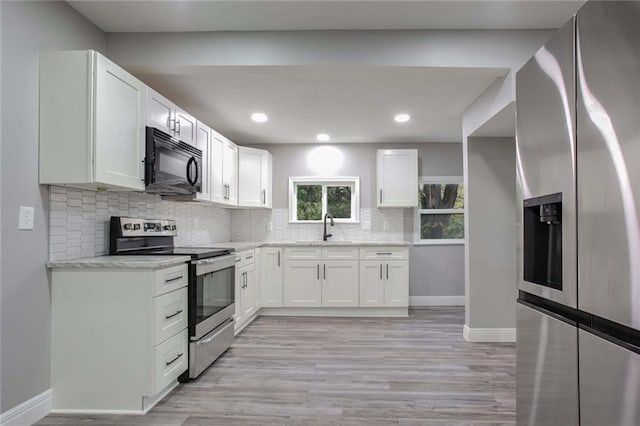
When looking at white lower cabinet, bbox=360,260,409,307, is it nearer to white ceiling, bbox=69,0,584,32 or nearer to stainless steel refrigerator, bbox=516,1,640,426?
white ceiling, bbox=69,0,584,32

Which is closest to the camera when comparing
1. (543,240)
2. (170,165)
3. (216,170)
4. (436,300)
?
(543,240)

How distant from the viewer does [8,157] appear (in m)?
1.95

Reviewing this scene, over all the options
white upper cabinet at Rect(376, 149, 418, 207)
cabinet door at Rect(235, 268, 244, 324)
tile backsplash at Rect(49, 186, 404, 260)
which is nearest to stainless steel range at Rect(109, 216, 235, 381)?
tile backsplash at Rect(49, 186, 404, 260)

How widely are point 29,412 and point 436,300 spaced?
4560mm

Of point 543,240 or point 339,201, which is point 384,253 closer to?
point 339,201

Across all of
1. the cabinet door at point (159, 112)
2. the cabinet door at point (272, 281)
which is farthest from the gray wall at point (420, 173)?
the cabinet door at point (159, 112)

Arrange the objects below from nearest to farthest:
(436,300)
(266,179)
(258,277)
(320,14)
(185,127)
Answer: (320,14)
(185,127)
(258,277)
(266,179)
(436,300)

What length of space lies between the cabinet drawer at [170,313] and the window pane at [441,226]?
3.70 m

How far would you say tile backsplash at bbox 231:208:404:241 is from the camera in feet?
17.9

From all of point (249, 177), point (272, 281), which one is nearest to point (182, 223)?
point (249, 177)

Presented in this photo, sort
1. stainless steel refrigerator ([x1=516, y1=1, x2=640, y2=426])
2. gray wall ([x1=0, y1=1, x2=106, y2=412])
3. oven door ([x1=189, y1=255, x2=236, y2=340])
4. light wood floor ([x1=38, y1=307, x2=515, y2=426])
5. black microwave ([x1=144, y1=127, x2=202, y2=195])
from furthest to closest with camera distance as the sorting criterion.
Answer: oven door ([x1=189, y1=255, x2=236, y2=340]), black microwave ([x1=144, y1=127, x2=202, y2=195]), light wood floor ([x1=38, y1=307, x2=515, y2=426]), gray wall ([x1=0, y1=1, x2=106, y2=412]), stainless steel refrigerator ([x1=516, y1=1, x2=640, y2=426])

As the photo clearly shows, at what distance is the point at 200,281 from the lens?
9.16 feet

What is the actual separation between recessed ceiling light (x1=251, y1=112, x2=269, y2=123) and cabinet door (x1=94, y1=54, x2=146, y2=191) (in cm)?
156

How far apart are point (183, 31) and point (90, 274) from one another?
166cm
